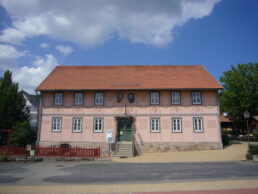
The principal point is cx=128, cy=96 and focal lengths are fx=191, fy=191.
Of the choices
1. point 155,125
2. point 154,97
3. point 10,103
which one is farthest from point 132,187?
point 10,103

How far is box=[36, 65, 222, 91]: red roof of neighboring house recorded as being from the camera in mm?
21528

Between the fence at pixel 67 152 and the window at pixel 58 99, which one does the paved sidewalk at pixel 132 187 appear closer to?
the fence at pixel 67 152

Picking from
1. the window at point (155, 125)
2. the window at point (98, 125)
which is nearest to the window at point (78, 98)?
the window at point (98, 125)

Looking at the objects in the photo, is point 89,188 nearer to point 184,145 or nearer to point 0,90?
point 184,145

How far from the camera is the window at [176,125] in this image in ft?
67.0

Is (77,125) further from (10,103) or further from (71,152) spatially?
(10,103)

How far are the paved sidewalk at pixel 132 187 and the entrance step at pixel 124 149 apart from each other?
10181 millimetres

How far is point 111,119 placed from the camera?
21.0m

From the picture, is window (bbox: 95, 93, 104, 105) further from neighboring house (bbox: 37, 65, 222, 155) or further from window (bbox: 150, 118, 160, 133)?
window (bbox: 150, 118, 160, 133)

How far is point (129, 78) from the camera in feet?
75.7

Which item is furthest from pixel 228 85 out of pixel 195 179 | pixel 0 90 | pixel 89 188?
pixel 0 90

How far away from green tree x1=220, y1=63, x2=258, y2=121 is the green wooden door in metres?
22.2

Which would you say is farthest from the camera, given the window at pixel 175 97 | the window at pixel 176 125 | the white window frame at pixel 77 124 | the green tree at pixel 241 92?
the green tree at pixel 241 92

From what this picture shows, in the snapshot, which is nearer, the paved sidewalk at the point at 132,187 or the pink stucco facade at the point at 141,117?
the paved sidewalk at the point at 132,187
